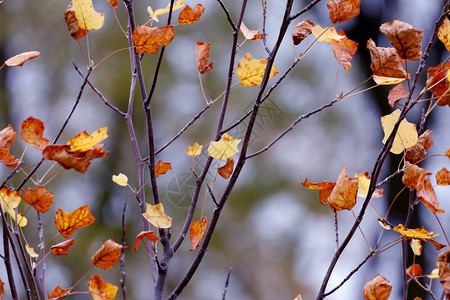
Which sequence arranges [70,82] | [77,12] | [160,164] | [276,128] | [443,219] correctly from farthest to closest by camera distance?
[70,82], [276,128], [443,219], [160,164], [77,12]

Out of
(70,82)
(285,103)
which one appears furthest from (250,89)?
(70,82)

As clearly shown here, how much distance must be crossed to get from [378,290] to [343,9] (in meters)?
0.37

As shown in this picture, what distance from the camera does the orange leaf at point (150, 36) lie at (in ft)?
1.98

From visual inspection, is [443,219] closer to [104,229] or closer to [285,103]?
[285,103]

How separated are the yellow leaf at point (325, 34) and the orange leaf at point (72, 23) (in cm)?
31

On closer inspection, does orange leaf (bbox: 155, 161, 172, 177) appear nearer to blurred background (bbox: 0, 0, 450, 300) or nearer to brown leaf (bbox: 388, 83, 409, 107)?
brown leaf (bbox: 388, 83, 409, 107)

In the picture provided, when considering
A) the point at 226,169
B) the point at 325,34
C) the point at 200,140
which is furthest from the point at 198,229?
the point at 200,140

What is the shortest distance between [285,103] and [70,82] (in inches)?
63.8

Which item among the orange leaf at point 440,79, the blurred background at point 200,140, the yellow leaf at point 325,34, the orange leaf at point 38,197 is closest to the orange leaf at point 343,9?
the yellow leaf at point 325,34

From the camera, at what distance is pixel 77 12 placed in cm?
60

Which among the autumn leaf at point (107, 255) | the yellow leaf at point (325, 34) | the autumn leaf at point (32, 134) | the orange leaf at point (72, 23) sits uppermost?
the orange leaf at point (72, 23)

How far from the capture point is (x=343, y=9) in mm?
625

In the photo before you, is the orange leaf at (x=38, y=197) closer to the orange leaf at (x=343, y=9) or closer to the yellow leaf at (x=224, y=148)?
the yellow leaf at (x=224, y=148)

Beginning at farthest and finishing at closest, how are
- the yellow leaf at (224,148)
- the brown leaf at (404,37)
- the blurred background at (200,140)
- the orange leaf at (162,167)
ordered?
the blurred background at (200,140) → the orange leaf at (162,167) → the yellow leaf at (224,148) → the brown leaf at (404,37)
